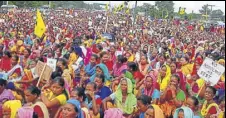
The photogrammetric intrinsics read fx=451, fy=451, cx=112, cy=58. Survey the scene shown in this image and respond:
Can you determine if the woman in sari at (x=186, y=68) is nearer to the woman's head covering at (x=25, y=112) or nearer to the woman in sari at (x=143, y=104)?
the woman in sari at (x=143, y=104)

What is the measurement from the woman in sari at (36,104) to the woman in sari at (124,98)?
3.35ft

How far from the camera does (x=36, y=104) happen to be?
404 centimetres

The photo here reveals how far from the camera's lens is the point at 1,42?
1126 cm

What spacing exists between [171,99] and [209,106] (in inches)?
17.7

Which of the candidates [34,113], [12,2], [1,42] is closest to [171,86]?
[34,113]

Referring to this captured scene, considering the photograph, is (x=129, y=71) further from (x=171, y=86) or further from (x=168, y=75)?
(x=171, y=86)

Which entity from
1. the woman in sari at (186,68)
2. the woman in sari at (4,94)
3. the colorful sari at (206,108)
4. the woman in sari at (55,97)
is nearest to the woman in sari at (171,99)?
the colorful sari at (206,108)

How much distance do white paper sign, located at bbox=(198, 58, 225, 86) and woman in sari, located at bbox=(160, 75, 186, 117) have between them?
2.57 ft

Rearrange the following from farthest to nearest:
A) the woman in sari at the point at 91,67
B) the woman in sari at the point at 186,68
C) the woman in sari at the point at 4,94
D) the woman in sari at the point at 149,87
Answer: the woman in sari at the point at 186,68, the woman in sari at the point at 91,67, the woman in sari at the point at 149,87, the woman in sari at the point at 4,94

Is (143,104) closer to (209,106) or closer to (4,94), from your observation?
(209,106)

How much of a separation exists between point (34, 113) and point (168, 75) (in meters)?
3.27

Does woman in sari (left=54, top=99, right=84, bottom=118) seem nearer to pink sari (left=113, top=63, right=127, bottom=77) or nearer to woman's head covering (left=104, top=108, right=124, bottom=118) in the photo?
woman's head covering (left=104, top=108, right=124, bottom=118)

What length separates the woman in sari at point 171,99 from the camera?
207 inches

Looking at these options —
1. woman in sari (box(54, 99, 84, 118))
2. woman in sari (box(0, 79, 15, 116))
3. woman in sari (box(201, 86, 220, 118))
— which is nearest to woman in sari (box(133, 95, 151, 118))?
woman in sari (box(201, 86, 220, 118))
